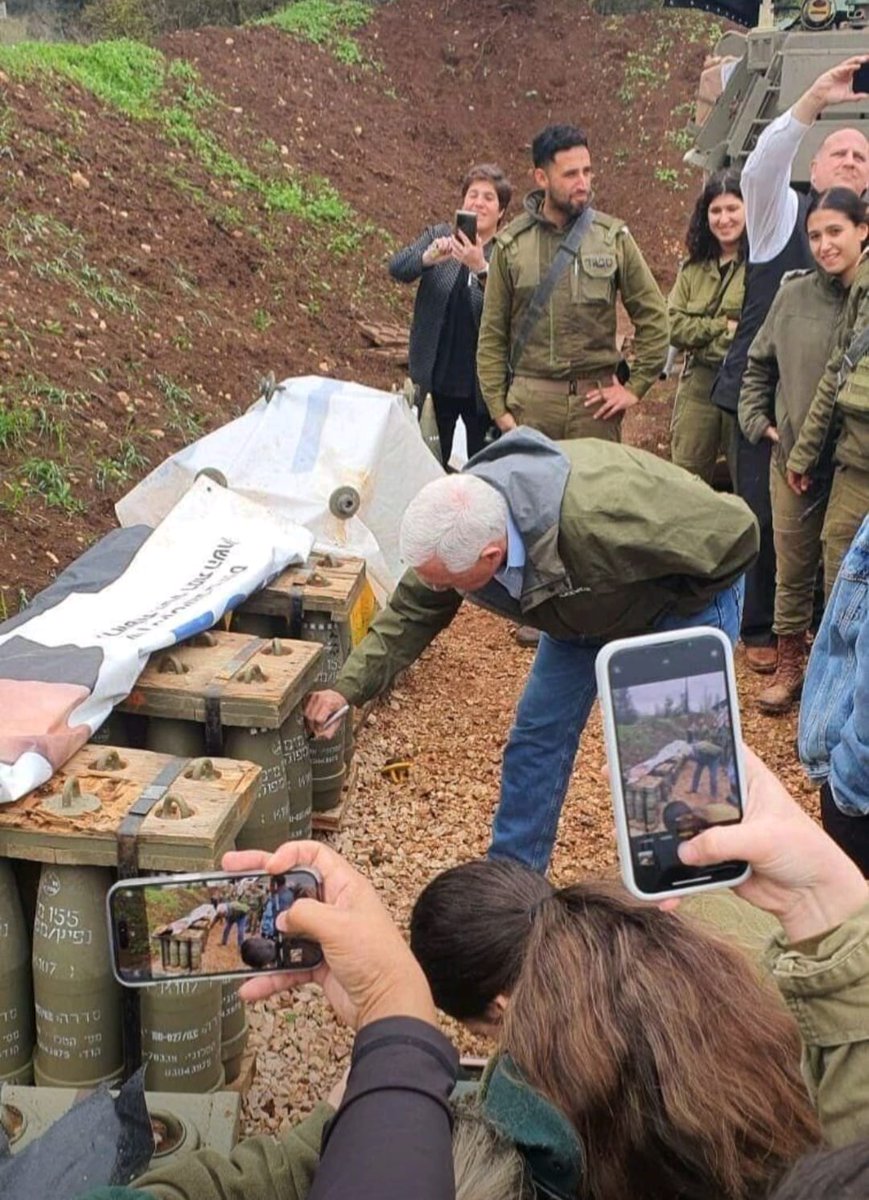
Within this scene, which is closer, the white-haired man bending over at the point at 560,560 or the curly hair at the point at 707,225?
the white-haired man bending over at the point at 560,560

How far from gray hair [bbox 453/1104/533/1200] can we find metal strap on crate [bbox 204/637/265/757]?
69.2 inches

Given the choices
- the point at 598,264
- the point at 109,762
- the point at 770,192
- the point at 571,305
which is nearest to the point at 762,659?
the point at 571,305

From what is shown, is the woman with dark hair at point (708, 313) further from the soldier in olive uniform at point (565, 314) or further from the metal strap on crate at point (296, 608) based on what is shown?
the metal strap on crate at point (296, 608)

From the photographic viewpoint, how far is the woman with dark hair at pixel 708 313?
548 cm

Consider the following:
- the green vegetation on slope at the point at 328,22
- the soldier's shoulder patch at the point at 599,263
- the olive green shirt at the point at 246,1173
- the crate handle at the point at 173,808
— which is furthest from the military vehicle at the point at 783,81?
the green vegetation on slope at the point at 328,22

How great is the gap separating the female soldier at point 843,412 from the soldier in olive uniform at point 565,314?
1026 millimetres

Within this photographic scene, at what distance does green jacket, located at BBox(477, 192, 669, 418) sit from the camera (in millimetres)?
5086

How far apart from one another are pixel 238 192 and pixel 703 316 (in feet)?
23.4

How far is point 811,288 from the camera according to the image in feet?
14.7

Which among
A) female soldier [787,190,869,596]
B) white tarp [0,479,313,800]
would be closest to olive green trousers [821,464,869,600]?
female soldier [787,190,869,596]

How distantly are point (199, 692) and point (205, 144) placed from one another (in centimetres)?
1013

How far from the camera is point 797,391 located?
4578 mm

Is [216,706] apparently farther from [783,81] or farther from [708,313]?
[783,81]

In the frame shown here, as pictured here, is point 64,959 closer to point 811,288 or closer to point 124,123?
point 811,288
